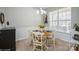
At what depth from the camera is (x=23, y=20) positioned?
2.06m

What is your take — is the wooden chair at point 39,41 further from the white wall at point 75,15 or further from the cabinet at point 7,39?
the white wall at point 75,15

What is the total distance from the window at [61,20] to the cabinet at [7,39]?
656mm

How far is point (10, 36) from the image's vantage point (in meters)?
2.07

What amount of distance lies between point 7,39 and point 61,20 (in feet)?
3.04

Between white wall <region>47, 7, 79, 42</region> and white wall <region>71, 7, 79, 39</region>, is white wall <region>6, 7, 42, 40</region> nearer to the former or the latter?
white wall <region>47, 7, 79, 42</region>

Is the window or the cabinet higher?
the window

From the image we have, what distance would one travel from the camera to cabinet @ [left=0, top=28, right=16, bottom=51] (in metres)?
2.05

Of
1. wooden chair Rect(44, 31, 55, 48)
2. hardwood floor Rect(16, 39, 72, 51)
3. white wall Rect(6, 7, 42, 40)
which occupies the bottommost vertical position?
hardwood floor Rect(16, 39, 72, 51)

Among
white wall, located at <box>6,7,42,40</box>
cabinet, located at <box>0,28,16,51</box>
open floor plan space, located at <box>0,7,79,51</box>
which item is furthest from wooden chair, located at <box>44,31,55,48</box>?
cabinet, located at <box>0,28,16,51</box>

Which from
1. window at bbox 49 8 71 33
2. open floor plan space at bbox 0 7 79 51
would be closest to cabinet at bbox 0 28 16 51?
open floor plan space at bbox 0 7 79 51

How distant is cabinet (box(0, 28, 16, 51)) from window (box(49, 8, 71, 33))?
0.66m

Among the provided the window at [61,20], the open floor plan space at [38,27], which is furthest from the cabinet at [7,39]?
the window at [61,20]
